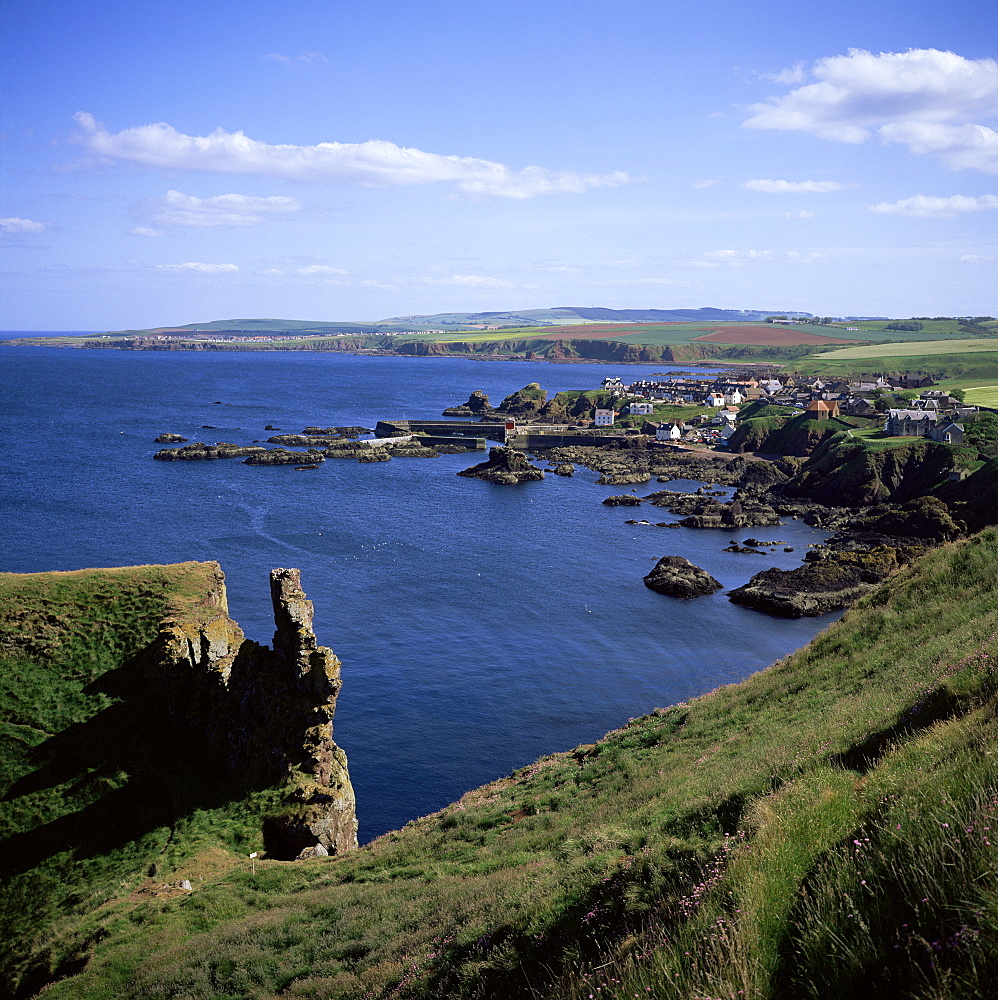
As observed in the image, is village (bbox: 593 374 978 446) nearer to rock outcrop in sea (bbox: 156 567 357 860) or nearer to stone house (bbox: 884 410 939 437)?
stone house (bbox: 884 410 939 437)

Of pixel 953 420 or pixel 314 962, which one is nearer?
pixel 314 962

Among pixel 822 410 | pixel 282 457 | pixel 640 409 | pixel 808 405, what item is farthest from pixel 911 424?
pixel 282 457

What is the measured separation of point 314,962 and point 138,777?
17149 mm

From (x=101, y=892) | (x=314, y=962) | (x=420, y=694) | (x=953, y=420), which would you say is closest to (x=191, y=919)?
(x=101, y=892)

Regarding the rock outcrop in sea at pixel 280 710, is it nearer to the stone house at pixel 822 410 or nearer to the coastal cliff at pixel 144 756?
the coastal cliff at pixel 144 756

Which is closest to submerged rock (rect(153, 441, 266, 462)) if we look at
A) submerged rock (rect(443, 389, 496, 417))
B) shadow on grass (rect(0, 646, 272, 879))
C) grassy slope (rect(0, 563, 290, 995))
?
Result: submerged rock (rect(443, 389, 496, 417))

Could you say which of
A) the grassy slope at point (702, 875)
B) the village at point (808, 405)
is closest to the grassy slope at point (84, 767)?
the grassy slope at point (702, 875)

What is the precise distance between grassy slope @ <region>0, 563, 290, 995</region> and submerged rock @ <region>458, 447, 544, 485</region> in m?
74.7

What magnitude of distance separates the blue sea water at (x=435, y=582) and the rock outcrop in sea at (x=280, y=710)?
623 centimetres

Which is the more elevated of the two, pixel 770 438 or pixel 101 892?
pixel 770 438

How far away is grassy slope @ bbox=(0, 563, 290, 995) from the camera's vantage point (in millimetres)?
23312

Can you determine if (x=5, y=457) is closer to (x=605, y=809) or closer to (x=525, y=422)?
(x=525, y=422)

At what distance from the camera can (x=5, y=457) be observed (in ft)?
376

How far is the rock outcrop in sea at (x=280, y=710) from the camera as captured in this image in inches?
1008
